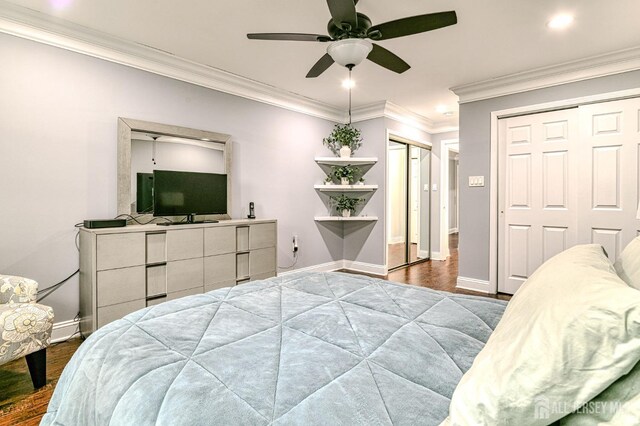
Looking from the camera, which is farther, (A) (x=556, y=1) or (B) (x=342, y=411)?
(A) (x=556, y=1)

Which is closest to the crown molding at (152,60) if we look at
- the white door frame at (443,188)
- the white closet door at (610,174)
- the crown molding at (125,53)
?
the crown molding at (125,53)

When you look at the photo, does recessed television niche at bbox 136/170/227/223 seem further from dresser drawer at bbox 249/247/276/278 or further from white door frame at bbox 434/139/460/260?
white door frame at bbox 434/139/460/260

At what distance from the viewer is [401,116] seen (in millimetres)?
5172

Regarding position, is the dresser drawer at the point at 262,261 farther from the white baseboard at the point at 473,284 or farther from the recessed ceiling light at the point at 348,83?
the white baseboard at the point at 473,284

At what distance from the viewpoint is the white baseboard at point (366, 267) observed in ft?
16.1

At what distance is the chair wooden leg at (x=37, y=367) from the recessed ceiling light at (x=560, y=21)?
4.39m

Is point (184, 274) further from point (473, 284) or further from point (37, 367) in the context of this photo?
point (473, 284)

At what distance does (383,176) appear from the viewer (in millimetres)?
4906

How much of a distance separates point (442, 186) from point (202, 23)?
4811 millimetres

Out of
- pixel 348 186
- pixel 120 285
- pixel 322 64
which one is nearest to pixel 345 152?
pixel 348 186

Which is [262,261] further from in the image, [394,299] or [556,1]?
[556,1]

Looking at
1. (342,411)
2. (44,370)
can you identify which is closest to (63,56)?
(44,370)

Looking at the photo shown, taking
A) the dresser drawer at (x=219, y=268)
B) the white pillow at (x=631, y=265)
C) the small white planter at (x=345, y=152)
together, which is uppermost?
the small white planter at (x=345, y=152)

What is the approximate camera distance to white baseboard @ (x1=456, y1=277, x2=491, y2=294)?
3982 millimetres
